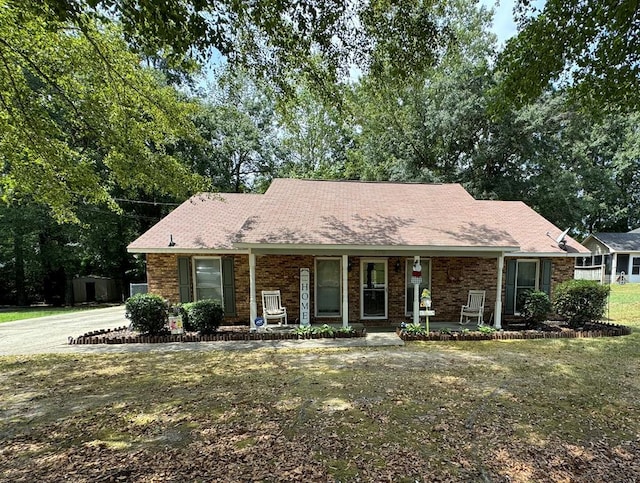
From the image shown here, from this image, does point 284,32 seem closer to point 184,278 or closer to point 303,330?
point 303,330

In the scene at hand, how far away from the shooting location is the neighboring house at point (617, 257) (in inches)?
976

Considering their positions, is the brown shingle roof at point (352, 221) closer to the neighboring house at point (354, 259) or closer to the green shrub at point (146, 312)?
the neighboring house at point (354, 259)

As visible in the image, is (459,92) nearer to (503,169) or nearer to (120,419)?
(503,169)

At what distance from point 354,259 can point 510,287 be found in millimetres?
5023

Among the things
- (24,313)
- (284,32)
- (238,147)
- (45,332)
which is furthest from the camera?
(238,147)

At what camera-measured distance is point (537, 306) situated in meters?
9.30

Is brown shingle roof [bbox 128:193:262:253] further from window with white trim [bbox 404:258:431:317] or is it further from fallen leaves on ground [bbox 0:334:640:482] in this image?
window with white trim [bbox 404:258:431:317]

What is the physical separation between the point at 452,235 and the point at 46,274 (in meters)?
23.9

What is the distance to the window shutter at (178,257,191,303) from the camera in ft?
32.4

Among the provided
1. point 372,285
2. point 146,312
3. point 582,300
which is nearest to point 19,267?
point 146,312

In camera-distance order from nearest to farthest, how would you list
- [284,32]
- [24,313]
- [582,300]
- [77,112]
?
[284,32], [77,112], [582,300], [24,313]

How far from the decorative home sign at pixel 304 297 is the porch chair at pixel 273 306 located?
51 centimetres

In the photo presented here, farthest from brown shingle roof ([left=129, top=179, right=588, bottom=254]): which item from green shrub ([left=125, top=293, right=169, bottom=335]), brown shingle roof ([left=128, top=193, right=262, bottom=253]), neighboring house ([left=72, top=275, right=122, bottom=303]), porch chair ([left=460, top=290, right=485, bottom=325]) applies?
neighboring house ([left=72, top=275, right=122, bottom=303])

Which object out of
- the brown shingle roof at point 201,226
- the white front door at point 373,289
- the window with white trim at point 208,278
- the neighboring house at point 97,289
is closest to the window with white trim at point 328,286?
the white front door at point 373,289
